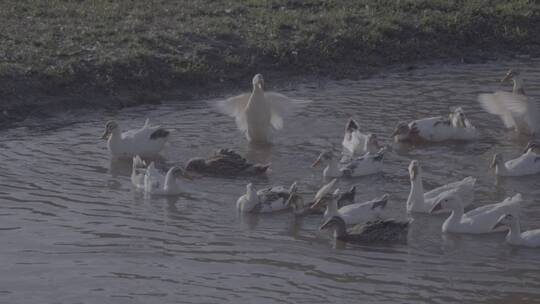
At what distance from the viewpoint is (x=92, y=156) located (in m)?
13.8

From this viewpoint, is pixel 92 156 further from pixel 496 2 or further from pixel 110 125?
pixel 496 2

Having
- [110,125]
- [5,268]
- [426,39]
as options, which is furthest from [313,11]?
[5,268]

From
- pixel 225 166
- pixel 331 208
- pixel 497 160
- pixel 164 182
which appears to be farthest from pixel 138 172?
pixel 497 160

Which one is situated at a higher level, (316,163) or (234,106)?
(234,106)

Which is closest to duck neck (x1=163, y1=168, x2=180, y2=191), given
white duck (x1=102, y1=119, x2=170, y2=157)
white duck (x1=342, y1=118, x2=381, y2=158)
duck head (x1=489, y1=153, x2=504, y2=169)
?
white duck (x1=102, y1=119, x2=170, y2=157)

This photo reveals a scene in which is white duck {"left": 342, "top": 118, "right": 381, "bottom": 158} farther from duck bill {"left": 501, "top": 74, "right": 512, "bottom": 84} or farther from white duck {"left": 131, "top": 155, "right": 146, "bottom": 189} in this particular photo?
duck bill {"left": 501, "top": 74, "right": 512, "bottom": 84}

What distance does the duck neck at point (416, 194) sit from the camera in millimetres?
11672

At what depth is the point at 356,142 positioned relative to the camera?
13969mm

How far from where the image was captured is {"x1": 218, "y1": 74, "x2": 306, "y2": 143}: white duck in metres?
14.8

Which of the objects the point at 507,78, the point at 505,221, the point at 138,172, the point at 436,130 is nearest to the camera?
the point at 505,221

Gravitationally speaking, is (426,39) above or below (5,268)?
above

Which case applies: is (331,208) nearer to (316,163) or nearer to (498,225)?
(498,225)

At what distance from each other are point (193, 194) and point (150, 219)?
3.42ft

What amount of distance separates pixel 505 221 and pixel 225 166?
3465 mm
